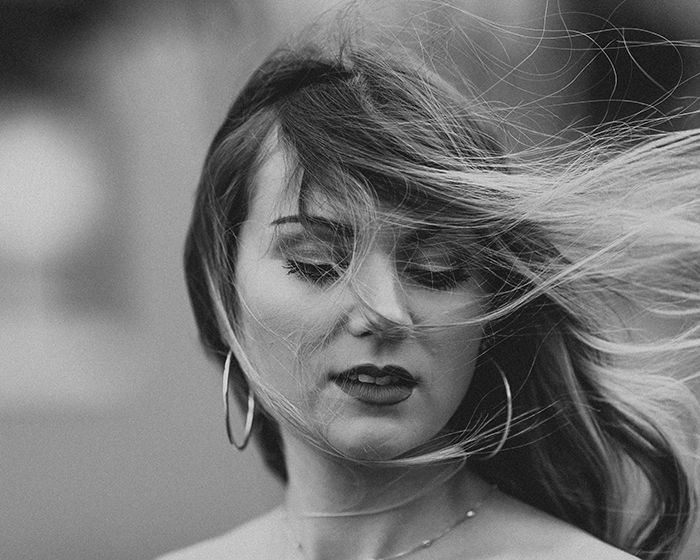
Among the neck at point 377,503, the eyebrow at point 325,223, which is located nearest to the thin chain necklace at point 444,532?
the neck at point 377,503

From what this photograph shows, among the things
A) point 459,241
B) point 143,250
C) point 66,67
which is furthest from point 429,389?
point 66,67

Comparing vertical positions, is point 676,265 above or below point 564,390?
above

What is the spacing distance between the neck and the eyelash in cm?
23

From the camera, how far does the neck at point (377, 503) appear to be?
1.26 m

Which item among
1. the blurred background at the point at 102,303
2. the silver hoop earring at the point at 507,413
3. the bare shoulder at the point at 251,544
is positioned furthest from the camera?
the blurred background at the point at 102,303

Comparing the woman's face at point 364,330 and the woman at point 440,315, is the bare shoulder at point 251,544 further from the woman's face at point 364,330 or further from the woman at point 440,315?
the woman's face at point 364,330

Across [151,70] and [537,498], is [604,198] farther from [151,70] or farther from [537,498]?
[151,70]

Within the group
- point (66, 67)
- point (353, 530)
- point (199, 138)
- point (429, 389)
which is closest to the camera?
point (429, 389)

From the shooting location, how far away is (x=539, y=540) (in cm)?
123

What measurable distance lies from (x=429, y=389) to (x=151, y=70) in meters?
1.86

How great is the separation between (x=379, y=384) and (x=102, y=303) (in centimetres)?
188

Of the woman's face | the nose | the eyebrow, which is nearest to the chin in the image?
the woman's face

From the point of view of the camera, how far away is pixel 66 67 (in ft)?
9.68

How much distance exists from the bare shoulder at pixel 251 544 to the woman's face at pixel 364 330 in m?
0.29
